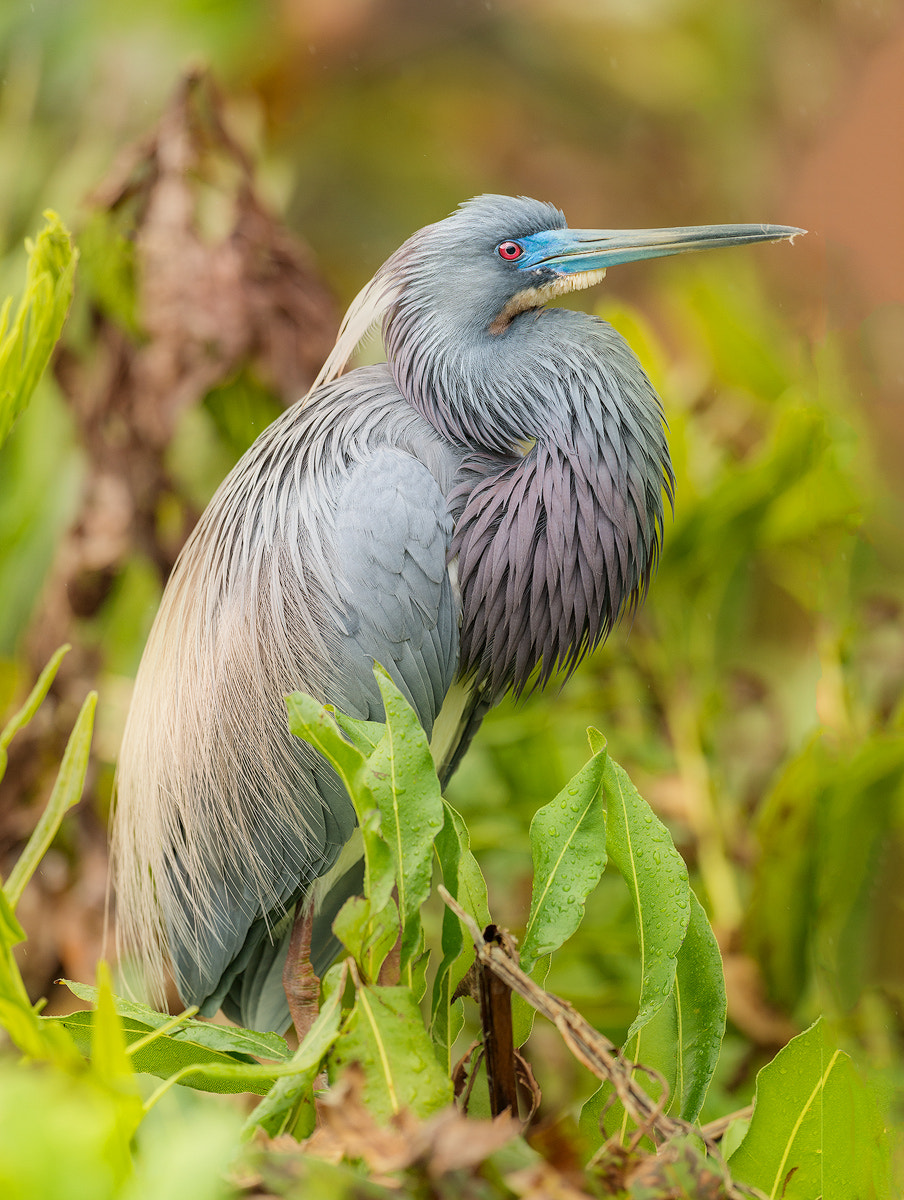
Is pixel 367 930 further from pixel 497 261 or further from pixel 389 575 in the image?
pixel 497 261

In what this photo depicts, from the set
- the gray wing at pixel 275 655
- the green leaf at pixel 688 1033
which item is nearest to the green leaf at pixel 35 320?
the gray wing at pixel 275 655

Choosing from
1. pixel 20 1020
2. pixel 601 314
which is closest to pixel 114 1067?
pixel 20 1020

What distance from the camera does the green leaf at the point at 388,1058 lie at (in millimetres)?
534

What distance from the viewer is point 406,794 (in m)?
0.59

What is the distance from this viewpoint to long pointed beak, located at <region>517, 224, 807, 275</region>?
2.49ft

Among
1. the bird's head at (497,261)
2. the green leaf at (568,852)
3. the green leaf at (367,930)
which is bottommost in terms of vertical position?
the green leaf at (367,930)

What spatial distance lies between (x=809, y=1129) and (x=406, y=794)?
0.32 metres

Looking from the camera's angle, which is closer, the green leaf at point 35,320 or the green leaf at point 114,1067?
the green leaf at point 114,1067

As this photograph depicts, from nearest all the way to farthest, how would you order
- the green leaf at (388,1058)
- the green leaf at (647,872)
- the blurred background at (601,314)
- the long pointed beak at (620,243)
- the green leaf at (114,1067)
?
the green leaf at (114,1067)
the green leaf at (388,1058)
the green leaf at (647,872)
the long pointed beak at (620,243)
the blurred background at (601,314)

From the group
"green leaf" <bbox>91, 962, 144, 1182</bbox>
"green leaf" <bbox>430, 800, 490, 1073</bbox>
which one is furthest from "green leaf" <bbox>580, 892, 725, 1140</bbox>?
"green leaf" <bbox>91, 962, 144, 1182</bbox>

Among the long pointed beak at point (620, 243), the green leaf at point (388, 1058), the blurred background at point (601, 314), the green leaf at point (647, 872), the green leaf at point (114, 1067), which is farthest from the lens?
the blurred background at point (601, 314)

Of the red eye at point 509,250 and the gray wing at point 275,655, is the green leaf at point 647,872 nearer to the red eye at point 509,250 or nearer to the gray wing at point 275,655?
the gray wing at point 275,655

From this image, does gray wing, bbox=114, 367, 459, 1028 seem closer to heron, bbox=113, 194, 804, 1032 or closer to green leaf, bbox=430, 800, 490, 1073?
heron, bbox=113, 194, 804, 1032

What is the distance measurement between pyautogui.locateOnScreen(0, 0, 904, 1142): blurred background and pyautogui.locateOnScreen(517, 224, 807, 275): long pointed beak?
0.33 ft
